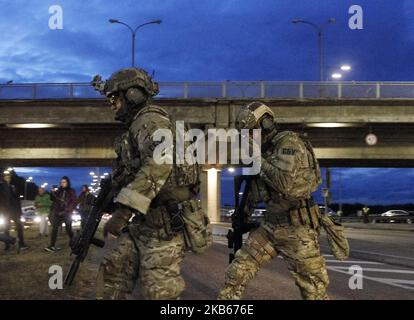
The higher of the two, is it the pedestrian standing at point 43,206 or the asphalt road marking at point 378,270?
the pedestrian standing at point 43,206

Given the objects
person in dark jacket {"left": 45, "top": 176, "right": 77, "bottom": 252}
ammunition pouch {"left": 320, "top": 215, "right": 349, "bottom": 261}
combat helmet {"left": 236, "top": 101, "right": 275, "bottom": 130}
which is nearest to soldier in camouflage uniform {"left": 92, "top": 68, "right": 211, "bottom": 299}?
combat helmet {"left": 236, "top": 101, "right": 275, "bottom": 130}

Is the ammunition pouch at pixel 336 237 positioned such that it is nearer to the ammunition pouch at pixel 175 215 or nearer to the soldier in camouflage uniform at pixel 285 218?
the soldier in camouflage uniform at pixel 285 218

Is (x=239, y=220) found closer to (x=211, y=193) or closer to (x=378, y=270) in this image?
Answer: (x=378, y=270)

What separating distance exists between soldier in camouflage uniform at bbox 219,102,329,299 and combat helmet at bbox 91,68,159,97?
1.13 meters

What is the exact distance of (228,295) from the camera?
15.4ft

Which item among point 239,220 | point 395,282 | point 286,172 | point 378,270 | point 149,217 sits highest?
point 286,172

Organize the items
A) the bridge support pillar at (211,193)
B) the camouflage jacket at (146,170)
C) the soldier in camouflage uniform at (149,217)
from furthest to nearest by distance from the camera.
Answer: the bridge support pillar at (211,193)
the soldier in camouflage uniform at (149,217)
the camouflage jacket at (146,170)

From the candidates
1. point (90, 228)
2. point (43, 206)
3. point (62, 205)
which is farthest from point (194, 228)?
point (43, 206)

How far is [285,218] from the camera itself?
16.0 ft

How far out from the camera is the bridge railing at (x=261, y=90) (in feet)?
89.4

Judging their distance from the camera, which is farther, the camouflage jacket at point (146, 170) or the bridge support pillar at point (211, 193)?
the bridge support pillar at point (211, 193)

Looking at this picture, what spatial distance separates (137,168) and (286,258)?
1.75 meters

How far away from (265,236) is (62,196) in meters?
8.96

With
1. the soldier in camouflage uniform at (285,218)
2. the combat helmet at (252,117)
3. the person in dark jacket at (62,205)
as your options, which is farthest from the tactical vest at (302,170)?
the person in dark jacket at (62,205)
